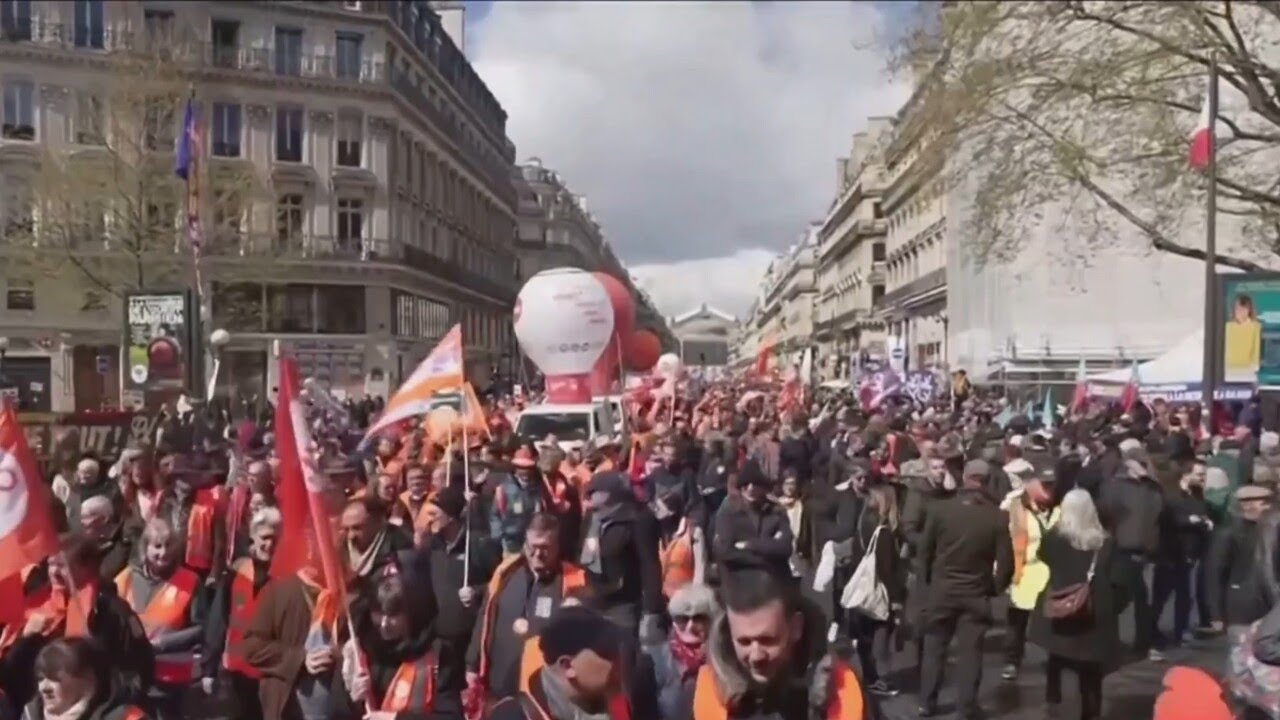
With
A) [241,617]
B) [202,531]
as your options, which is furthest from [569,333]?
[241,617]

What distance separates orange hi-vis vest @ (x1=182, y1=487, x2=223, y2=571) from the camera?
915 centimetres

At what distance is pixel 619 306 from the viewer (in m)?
29.1

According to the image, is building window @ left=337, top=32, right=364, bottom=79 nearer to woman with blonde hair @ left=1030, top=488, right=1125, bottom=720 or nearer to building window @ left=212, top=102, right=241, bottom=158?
building window @ left=212, top=102, right=241, bottom=158

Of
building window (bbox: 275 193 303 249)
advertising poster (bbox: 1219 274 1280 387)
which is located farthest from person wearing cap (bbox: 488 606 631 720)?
building window (bbox: 275 193 303 249)

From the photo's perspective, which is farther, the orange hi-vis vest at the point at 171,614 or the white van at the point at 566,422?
the white van at the point at 566,422

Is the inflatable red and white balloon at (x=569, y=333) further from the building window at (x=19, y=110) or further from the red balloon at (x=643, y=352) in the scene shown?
the building window at (x=19, y=110)

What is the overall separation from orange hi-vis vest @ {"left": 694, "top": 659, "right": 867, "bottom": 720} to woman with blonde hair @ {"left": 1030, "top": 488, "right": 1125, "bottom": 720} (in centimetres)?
443

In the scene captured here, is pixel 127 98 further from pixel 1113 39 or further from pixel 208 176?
pixel 1113 39

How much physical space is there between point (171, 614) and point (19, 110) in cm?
4216

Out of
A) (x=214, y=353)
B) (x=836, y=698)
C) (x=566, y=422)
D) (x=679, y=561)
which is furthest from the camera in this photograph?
(x=214, y=353)

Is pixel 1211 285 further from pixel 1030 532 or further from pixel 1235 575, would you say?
pixel 1030 532

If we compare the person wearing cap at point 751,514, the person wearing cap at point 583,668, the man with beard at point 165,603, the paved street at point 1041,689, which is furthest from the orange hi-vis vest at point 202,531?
the person wearing cap at point 583,668

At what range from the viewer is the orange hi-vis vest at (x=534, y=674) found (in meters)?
3.84

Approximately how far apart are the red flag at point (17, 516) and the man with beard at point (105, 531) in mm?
436
